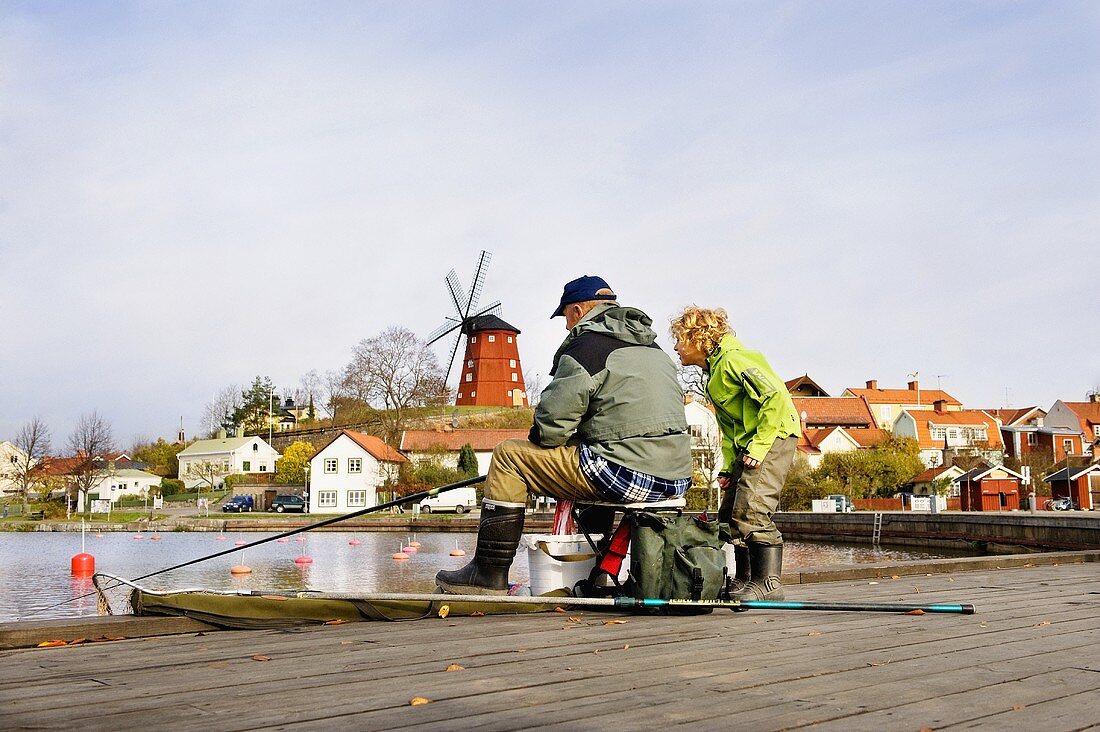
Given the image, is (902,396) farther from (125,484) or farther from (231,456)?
(125,484)

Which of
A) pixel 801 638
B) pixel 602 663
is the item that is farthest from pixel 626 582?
pixel 602 663

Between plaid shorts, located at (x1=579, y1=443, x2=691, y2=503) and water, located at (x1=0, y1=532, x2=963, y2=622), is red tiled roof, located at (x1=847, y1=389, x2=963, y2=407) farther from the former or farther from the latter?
plaid shorts, located at (x1=579, y1=443, x2=691, y2=503)

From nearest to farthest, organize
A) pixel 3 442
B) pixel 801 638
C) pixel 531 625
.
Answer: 1. pixel 801 638
2. pixel 531 625
3. pixel 3 442

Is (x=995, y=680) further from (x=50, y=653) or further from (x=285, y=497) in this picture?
(x=285, y=497)

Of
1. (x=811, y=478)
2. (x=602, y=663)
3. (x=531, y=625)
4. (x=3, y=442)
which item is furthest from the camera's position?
(x=3, y=442)

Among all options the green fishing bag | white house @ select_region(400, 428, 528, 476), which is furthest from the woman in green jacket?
white house @ select_region(400, 428, 528, 476)

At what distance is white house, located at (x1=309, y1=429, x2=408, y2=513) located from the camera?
65250mm

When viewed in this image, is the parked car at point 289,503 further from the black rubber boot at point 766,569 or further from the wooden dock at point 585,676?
the wooden dock at point 585,676

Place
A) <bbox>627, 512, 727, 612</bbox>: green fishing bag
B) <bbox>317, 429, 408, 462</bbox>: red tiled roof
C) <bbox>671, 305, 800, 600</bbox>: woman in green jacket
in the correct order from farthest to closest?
<bbox>317, 429, 408, 462</bbox>: red tiled roof → <bbox>671, 305, 800, 600</bbox>: woman in green jacket → <bbox>627, 512, 727, 612</bbox>: green fishing bag

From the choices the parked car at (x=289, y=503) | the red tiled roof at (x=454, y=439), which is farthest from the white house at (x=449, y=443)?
the parked car at (x=289, y=503)

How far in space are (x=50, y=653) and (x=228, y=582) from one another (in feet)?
62.1

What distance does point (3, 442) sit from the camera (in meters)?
114

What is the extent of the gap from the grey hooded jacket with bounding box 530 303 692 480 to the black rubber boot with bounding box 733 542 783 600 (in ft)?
3.16

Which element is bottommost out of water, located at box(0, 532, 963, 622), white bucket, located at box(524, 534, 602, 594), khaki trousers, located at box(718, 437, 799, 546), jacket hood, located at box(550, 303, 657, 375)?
water, located at box(0, 532, 963, 622)
